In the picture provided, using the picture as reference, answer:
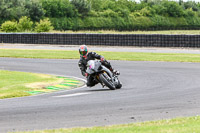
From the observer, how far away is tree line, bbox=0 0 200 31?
267 ft

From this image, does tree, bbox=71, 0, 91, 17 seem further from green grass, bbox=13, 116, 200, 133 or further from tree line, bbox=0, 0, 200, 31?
green grass, bbox=13, 116, 200, 133

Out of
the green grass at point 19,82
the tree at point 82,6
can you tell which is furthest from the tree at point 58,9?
A: the green grass at point 19,82

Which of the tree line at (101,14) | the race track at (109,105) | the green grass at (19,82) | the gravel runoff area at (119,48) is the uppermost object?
the tree line at (101,14)

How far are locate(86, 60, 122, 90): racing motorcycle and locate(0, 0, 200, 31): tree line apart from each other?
52.6 meters

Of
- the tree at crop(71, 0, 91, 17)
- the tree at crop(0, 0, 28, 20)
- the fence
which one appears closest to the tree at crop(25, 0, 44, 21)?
the tree at crop(0, 0, 28, 20)

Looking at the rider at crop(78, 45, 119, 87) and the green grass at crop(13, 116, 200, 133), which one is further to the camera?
the rider at crop(78, 45, 119, 87)

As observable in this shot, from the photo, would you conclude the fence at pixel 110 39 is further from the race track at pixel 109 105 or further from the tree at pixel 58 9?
the tree at pixel 58 9

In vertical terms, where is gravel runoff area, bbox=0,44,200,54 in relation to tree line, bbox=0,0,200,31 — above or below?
below

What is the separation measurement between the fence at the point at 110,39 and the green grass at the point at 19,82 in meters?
17.7

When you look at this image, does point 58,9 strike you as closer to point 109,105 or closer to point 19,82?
point 19,82

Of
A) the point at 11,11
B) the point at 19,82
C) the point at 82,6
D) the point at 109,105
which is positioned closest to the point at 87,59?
the point at 19,82

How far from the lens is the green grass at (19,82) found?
14214mm

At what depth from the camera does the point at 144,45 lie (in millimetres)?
36562

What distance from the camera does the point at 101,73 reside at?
14.3 m
